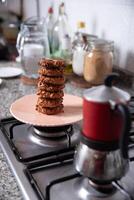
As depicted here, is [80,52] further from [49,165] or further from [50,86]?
[49,165]

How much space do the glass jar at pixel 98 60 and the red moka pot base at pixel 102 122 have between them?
0.57 m

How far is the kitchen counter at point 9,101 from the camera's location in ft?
1.78

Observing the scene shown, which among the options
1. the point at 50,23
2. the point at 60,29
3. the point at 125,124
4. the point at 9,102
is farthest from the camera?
the point at 50,23

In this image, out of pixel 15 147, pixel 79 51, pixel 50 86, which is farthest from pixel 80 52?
pixel 15 147

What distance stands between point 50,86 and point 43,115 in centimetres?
7

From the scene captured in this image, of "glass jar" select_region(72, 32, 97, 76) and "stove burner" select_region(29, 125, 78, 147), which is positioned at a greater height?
"glass jar" select_region(72, 32, 97, 76)

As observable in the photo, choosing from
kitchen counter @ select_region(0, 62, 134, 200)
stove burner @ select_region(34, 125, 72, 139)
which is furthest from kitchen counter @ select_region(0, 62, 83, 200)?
stove burner @ select_region(34, 125, 72, 139)

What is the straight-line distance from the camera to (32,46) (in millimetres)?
1258

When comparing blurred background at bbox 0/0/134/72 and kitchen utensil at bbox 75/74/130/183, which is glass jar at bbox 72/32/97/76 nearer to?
blurred background at bbox 0/0/134/72

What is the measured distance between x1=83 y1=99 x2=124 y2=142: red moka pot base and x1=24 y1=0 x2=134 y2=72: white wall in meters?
0.64

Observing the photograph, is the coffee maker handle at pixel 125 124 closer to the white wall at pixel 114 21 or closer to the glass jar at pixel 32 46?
the white wall at pixel 114 21

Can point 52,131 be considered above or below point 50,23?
below

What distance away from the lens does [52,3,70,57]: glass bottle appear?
1459mm

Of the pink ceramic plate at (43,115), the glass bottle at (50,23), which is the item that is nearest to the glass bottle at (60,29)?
the glass bottle at (50,23)
